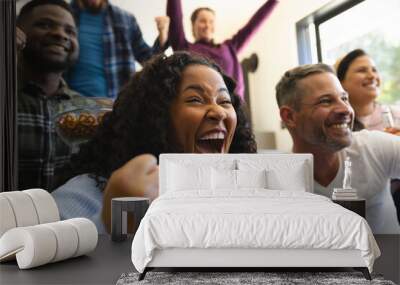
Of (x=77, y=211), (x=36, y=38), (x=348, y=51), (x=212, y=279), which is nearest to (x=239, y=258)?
(x=212, y=279)

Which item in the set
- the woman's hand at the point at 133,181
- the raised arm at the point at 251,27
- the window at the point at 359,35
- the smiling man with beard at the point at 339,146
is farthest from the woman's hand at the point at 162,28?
the smiling man with beard at the point at 339,146

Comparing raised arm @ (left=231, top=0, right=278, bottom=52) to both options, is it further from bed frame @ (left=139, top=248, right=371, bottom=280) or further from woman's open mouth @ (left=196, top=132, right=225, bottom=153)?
bed frame @ (left=139, top=248, right=371, bottom=280)

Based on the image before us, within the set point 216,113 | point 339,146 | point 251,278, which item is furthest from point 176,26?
point 251,278

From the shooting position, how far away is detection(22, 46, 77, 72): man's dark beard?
618 centimetres

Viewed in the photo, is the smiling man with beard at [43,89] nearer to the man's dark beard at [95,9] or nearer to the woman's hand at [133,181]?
the man's dark beard at [95,9]

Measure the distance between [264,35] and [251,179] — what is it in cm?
179

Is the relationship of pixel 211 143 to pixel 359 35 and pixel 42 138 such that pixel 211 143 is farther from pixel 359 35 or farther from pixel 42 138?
pixel 359 35

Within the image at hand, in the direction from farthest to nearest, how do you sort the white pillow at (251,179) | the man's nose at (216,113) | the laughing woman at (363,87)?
the laughing woman at (363,87) < the man's nose at (216,113) < the white pillow at (251,179)

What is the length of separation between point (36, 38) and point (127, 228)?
241 centimetres

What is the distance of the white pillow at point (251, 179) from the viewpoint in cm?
534

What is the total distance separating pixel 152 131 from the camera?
238 inches

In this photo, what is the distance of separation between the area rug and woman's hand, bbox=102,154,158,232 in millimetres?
1926

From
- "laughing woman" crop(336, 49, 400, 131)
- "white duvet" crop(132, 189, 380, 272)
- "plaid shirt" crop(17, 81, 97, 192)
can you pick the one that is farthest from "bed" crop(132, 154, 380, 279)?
"plaid shirt" crop(17, 81, 97, 192)

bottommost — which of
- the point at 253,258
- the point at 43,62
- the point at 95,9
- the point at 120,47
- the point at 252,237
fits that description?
the point at 253,258
